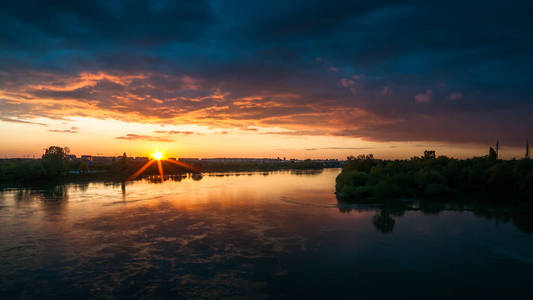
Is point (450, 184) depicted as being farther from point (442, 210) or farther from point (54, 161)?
point (54, 161)

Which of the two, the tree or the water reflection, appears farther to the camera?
the tree

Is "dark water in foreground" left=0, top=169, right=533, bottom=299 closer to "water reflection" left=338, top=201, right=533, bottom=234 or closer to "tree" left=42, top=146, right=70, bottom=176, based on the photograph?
"water reflection" left=338, top=201, right=533, bottom=234

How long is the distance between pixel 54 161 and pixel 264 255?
259 ft

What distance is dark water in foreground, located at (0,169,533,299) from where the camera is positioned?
13.0 m

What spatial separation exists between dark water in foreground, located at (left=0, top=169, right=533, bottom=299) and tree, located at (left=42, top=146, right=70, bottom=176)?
52.3m

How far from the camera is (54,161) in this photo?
253 ft

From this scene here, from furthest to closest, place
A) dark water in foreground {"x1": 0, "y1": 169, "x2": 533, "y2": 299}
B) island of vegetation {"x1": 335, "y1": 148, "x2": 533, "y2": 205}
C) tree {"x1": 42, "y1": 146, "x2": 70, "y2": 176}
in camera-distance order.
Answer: tree {"x1": 42, "y1": 146, "x2": 70, "y2": 176}, island of vegetation {"x1": 335, "y1": 148, "x2": 533, "y2": 205}, dark water in foreground {"x1": 0, "y1": 169, "x2": 533, "y2": 299}

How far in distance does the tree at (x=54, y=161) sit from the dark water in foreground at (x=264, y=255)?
172 feet

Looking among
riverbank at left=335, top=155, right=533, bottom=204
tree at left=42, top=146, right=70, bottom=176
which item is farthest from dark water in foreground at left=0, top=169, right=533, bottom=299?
tree at left=42, top=146, right=70, bottom=176

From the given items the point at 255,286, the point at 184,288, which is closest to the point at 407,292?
the point at 255,286

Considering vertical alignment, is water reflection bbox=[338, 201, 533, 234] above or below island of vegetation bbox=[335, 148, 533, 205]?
below

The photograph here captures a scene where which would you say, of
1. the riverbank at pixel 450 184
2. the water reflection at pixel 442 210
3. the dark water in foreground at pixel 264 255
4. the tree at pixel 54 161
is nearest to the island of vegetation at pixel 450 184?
the riverbank at pixel 450 184

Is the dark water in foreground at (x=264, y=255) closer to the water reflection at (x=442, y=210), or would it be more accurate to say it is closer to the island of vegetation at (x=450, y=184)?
the water reflection at (x=442, y=210)

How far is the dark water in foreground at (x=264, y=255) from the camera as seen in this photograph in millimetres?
12977
